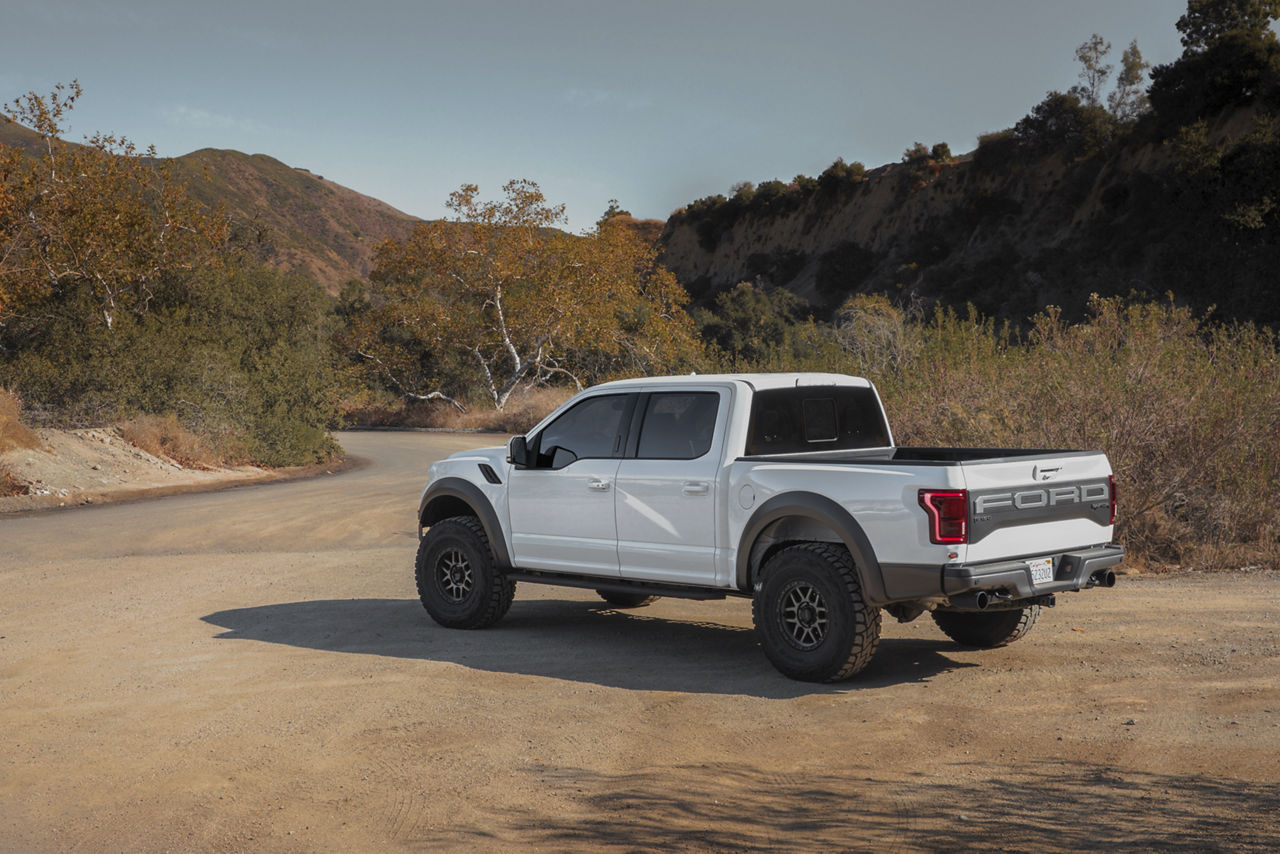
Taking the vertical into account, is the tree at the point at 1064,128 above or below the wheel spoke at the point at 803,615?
above

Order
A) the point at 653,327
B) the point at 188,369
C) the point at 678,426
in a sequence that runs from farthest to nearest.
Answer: the point at 653,327, the point at 188,369, the point at 678,426

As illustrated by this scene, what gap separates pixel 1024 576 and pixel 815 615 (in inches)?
50.3

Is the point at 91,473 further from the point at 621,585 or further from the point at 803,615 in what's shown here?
the point at 803,615

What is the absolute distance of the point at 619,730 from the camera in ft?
21.5

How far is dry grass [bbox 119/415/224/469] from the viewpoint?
2623cm

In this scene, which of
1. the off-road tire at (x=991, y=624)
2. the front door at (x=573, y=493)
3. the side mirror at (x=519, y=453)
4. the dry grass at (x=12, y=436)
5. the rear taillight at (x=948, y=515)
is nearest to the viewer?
the rear taillight at (x=948, y=515)

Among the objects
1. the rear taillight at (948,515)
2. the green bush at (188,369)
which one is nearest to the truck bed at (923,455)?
the rear taillight at (948,515)

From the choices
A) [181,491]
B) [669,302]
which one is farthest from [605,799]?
[669,302]

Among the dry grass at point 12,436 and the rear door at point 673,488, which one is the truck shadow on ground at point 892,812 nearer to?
the rear door at point 673,488

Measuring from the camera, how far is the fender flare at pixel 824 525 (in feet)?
23.3

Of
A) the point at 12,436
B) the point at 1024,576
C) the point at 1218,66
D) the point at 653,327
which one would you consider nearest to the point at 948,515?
the point at 1024,576

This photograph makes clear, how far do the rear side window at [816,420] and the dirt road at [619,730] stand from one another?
1530 millimetres

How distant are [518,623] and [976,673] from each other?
3867 mm

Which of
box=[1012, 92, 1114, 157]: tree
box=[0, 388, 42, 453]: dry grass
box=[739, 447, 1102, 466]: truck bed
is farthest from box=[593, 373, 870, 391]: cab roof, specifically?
box=[1012, 92, 1114, 157]: tree
